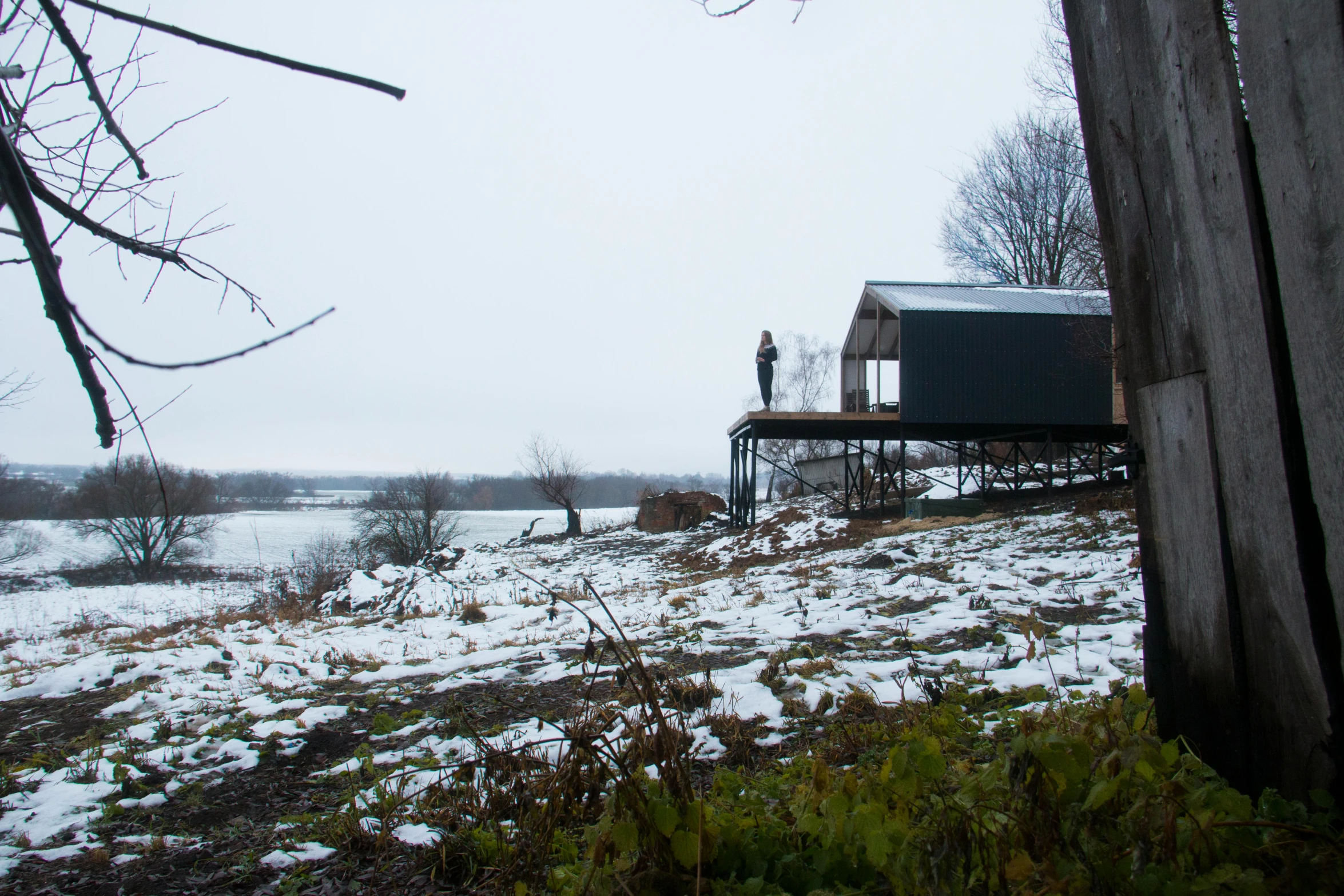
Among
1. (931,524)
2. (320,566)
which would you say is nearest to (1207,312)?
(931,524)

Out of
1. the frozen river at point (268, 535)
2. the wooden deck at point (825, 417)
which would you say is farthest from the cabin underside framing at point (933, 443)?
the frozen river at point (268, 535)

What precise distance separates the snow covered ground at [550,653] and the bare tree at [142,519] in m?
26.7

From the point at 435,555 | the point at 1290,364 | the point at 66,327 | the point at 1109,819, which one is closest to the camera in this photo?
the point at 66,327

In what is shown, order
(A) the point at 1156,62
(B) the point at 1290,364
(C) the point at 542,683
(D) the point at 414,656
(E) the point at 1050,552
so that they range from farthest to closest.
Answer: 1. (E) the point at 1050,552
2. (D) the point at 414,656
3. (C) the point at 542,683
4. (A) the point at 1156,62
5. (B) the point at 1290,364

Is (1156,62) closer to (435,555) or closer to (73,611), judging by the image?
(435,555)

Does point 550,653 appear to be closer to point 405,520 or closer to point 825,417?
point 825,417

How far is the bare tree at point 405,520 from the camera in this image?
2516 centimetres

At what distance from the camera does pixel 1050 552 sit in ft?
24.5

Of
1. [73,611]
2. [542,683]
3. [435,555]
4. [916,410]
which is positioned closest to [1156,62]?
[542,683]

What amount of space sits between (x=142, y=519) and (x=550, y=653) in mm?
38928

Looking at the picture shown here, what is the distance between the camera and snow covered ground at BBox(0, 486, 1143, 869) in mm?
3016

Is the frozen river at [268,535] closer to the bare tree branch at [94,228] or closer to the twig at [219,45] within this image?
the bare tree branch at [94,228]

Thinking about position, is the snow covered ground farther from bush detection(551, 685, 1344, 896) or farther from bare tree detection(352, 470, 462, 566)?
bare tree detection(352, 470, 462, 566)

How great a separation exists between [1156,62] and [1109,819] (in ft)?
5.93
